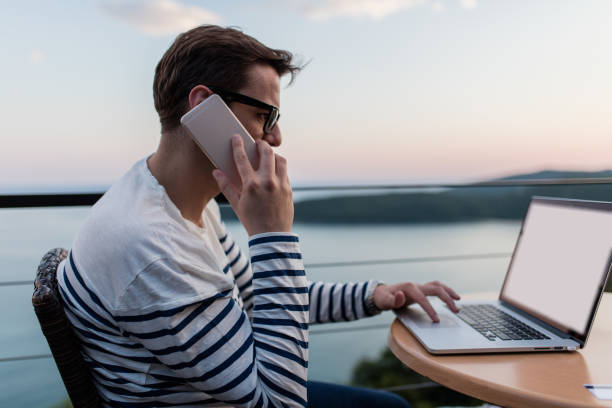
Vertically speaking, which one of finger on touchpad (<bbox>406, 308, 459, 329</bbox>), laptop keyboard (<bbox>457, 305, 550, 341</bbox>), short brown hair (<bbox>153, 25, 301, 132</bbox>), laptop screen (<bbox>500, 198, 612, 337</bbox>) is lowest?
finger on touchpad (<bbox>406, 308, 459, 329</bbox>)

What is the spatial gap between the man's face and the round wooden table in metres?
0.55

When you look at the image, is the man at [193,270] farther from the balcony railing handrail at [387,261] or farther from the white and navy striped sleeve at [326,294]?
the balcony railing handrail at [387,261]

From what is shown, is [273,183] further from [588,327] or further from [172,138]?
[588,327]

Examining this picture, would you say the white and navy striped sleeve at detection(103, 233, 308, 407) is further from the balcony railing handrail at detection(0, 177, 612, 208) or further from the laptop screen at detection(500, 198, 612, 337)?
the balcony railing handrail at detection(0, 177, 612, 208)

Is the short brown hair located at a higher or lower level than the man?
higher

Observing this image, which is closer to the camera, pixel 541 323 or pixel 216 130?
pixel 216 130

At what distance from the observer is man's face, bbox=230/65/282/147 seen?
0.84m

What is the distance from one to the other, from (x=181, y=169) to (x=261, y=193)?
0.18 metres

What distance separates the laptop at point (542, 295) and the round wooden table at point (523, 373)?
0.9 inches

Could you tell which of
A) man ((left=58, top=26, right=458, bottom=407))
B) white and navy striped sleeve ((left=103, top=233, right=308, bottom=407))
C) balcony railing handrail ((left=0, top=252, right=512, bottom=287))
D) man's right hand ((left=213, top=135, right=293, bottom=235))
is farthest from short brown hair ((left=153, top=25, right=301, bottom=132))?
balcony railing handrail ((left=0, top=252, right=512, bottom=287))

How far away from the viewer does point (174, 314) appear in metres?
0.62

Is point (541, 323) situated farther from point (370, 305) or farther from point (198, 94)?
point (198, 94)

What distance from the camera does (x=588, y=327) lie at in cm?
76

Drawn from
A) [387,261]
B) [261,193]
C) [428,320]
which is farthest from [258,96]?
[387,261]
